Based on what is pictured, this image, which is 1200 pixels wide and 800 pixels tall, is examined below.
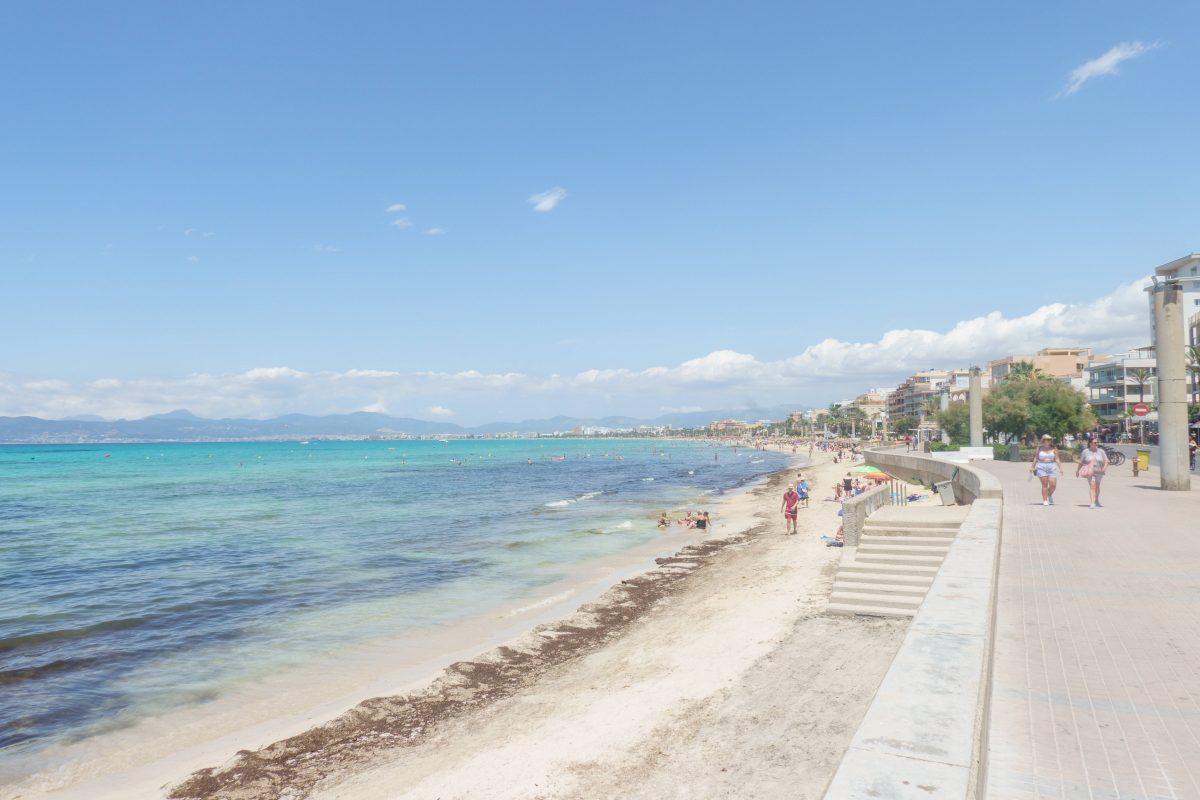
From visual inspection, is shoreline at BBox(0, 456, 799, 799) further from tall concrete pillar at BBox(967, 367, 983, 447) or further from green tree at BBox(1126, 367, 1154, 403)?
green tree at BBox(1126, 367, 1154, 403)

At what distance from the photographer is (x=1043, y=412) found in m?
39.2

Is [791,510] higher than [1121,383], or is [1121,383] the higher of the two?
[1121,383]

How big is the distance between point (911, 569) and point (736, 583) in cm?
540

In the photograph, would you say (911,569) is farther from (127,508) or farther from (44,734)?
(127,508)

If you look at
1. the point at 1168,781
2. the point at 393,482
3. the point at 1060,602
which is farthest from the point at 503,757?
the point at 393,482

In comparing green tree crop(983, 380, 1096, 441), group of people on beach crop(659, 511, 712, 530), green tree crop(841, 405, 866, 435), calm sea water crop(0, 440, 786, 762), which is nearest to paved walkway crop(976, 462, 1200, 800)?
calm sea water crop(0, 440, 786, 762)

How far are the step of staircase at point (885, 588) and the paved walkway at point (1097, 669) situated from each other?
1.38m

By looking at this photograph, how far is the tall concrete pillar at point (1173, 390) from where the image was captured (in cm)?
1758

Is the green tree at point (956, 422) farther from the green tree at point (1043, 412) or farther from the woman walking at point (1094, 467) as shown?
the woman walking at point (1094, 467)

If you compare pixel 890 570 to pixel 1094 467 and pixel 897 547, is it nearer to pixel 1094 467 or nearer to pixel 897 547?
pixel 897 547

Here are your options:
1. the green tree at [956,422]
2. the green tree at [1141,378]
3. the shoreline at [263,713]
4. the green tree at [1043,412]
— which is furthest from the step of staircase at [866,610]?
the green tree at [1141,378]

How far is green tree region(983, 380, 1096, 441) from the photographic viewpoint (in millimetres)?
39250

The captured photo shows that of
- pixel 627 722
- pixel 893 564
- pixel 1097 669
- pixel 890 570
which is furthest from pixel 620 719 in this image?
pixel 893 564

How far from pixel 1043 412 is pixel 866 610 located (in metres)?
36.3
